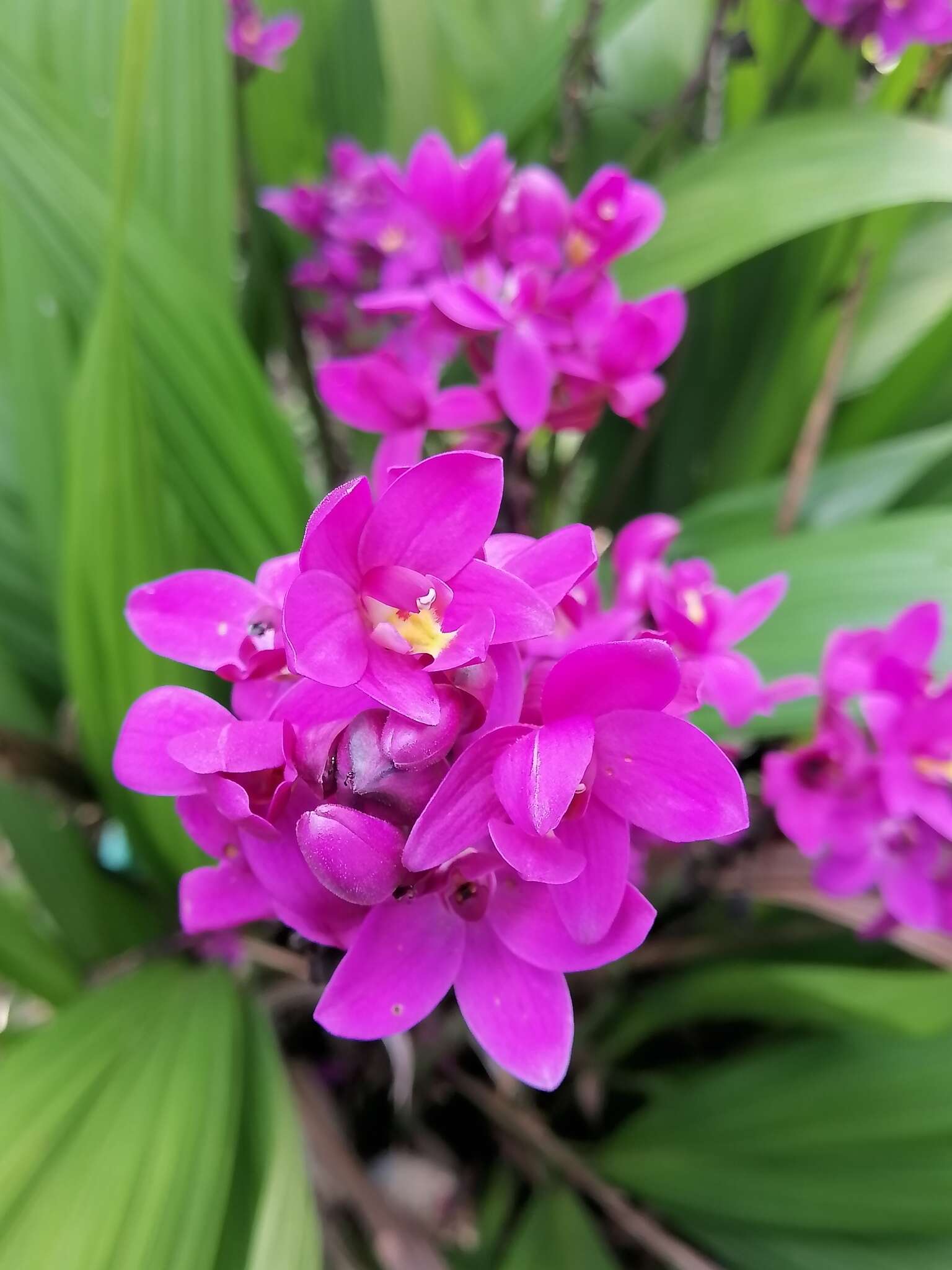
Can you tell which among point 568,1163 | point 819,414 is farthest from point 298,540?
point 568,1163

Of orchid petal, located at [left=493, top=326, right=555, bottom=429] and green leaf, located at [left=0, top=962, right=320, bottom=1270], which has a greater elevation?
orchid petal, located at [left=493, top=326, right=555, bottom=429]

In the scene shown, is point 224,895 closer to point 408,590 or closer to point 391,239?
point 408,590

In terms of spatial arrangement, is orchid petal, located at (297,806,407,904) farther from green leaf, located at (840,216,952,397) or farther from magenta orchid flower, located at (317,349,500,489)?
green leaf, located at (840,216,952,397)

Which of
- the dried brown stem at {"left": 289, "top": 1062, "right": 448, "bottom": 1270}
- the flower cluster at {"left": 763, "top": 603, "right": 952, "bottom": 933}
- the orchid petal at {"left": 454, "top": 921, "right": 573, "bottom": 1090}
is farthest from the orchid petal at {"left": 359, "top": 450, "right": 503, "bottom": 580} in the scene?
the dried brown stem at {"left": 289, "top": 1062, "right": 448, "bottom": 1270}

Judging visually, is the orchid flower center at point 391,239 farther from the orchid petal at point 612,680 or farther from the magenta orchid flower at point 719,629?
the orchid petal at point 612,680

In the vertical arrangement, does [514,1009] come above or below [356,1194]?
above
